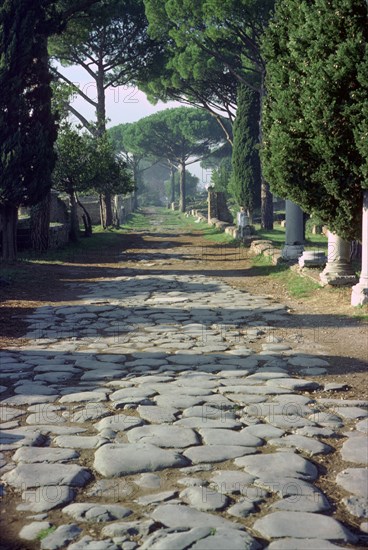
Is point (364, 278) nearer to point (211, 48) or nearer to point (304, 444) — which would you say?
point (304, 444)

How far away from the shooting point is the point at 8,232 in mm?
17984

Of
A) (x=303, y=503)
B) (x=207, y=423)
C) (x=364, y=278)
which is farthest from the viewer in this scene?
(x=364, y=278)

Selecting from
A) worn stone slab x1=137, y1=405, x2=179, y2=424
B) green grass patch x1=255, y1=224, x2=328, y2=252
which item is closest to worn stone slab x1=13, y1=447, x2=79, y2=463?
worn stone slab x1=137, y1=405, x2=179, y2=424

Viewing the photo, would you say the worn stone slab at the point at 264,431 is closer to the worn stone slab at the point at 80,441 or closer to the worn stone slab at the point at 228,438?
the worn stone slab at the point at 228,438

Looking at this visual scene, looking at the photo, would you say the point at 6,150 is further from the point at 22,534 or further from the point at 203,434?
the point at 22,534

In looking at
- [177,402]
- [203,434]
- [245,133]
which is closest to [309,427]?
[203,434]

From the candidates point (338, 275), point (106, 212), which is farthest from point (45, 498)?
point (106, 212)

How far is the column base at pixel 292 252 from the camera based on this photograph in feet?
52.5

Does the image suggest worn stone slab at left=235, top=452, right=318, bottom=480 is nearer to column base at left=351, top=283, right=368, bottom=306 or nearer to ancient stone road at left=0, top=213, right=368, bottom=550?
ancient stone road at left=0, top=213, right=368, bottom=550

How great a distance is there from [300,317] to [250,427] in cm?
512

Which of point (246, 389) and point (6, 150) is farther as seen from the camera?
point (6, 150)

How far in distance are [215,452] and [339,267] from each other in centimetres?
807

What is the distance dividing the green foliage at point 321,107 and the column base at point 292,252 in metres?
4.27

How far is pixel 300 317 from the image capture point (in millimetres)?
→ 10016
